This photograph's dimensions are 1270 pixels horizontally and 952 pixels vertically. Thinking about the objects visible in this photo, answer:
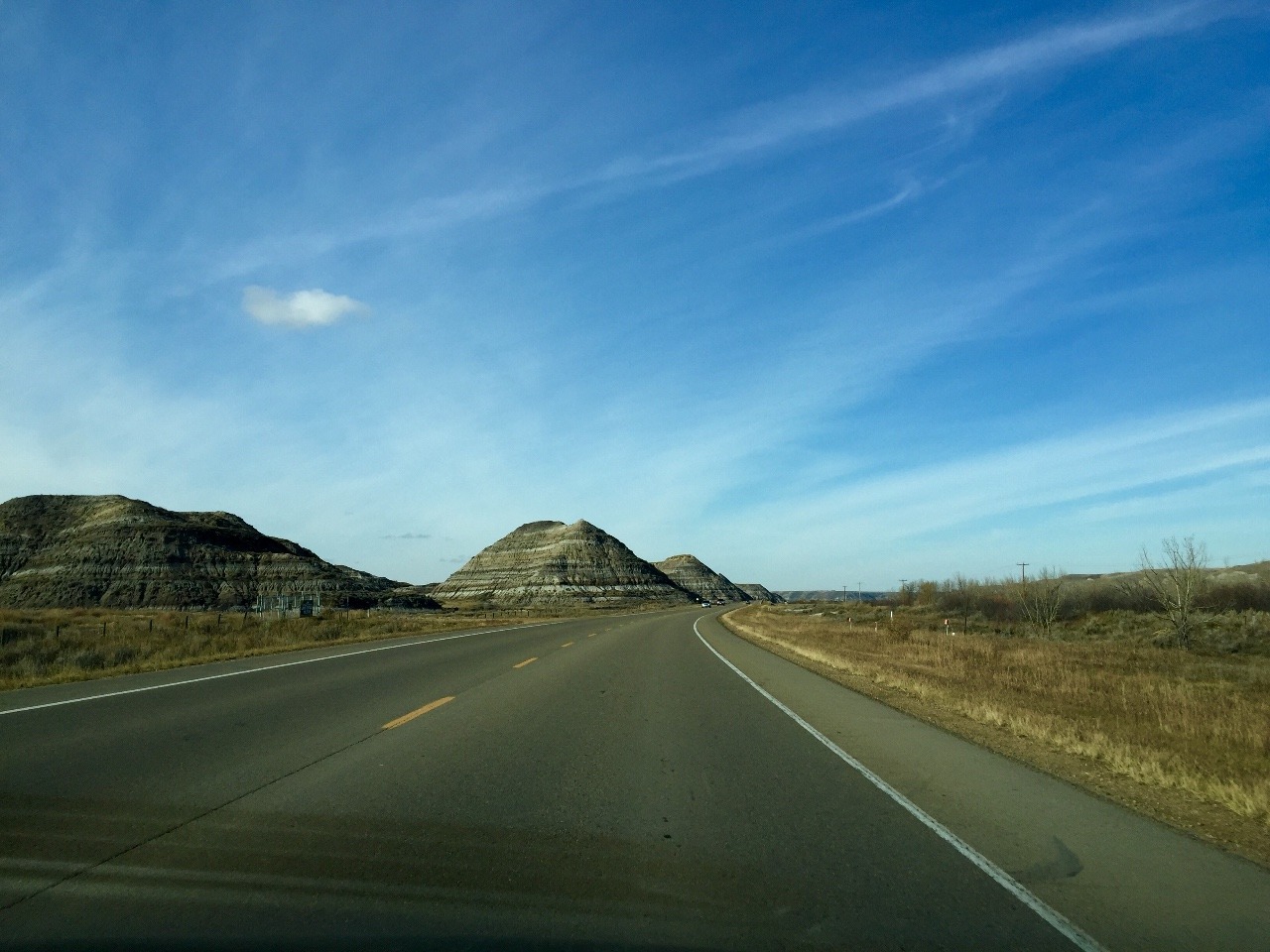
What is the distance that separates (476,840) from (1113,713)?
11627mm

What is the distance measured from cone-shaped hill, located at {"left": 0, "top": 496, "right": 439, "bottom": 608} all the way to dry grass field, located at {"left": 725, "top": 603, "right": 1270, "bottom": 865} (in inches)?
2700

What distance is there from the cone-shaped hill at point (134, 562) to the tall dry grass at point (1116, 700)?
6799 centimetres

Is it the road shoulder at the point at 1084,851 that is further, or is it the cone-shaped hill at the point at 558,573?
the cone-shaped hill at the point at 558,573

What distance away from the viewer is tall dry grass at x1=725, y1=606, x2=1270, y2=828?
356 inches

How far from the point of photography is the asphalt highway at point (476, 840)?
14.7 feet

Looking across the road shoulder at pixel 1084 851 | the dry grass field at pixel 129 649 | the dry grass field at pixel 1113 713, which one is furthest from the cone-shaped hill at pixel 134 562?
the road shoulder at pixel 1084 851

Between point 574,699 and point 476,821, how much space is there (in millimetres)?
7279

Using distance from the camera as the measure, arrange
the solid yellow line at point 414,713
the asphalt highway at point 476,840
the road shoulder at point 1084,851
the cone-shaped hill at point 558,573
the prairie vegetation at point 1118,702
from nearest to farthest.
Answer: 1. the asphalt highway at point 476,840
2. the road shoulder at point 1084,851
3. the prairie vegetation at point 1118,702
4. the solid yellow line at point 414,713
5. the cone-shaped hill at point 558,573

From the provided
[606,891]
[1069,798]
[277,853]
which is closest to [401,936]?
[606,891]

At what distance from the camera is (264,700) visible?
12.7m

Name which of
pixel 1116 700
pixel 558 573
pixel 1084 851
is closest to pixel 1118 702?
pixel 1116 700

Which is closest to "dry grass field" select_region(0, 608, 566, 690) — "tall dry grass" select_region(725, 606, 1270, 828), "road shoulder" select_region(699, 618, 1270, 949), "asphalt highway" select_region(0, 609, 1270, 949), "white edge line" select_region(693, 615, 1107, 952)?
"asphalt highway" select_region(0, 609, 1270, 949)

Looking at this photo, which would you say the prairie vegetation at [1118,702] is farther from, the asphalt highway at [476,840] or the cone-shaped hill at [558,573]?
the cone-shaped hill at [558,573]

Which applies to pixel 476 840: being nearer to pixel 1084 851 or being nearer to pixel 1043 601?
pixel 1084 851
